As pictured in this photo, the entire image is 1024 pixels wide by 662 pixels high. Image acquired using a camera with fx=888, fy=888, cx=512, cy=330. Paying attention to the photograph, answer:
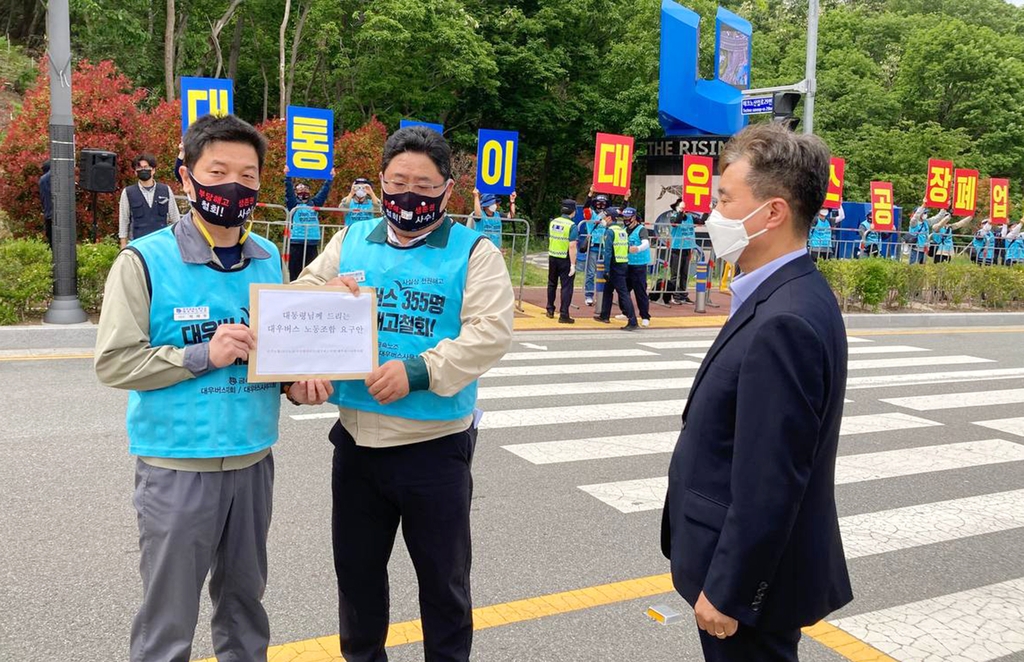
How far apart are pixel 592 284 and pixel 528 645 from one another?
1356 cm

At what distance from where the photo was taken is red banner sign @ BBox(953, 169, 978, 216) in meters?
24.9

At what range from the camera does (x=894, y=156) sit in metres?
38.9

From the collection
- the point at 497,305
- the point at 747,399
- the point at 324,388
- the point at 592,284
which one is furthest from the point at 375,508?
the point at 592,284

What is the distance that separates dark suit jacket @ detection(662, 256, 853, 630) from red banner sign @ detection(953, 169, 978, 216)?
2572 centimetres

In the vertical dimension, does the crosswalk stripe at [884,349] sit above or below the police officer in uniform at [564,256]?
below

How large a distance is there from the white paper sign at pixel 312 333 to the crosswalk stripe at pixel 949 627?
2.71 metres

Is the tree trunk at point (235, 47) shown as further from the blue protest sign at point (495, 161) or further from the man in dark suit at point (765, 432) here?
the man in dark suit at point (765, 432)

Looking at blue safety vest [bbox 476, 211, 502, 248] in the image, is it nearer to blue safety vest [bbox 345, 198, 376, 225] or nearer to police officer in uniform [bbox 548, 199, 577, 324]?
police officer in uniform [bbox 548, 199, 577, 324]

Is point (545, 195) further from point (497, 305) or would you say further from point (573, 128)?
point (497, 305)

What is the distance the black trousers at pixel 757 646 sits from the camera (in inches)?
91.3

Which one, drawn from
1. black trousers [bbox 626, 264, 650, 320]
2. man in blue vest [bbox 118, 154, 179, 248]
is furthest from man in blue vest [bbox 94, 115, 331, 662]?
black trousers [bbox 626, 264, 650, 320]

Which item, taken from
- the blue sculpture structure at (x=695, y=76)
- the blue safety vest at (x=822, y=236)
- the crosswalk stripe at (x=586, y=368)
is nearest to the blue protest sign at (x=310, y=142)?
the crosswalk stripe at (x=586, y=368)

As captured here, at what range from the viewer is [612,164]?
16969 millimetres

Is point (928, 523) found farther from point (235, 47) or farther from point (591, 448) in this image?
point (235, 47)
